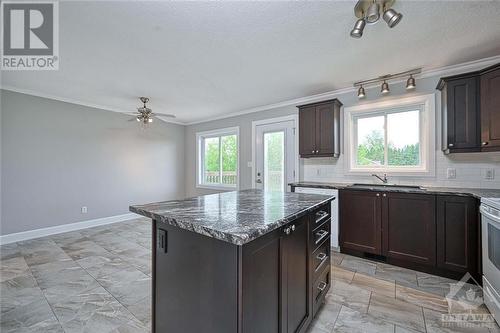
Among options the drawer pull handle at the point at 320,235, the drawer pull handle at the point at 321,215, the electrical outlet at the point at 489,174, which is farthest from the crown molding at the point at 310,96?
the drawer pull handle at the point at 320,235

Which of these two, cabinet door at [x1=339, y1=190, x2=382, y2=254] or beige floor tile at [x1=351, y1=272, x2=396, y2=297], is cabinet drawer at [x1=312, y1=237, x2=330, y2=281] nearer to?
beige floor tile at [x1=351, y1=272, x2=396, y2=297]

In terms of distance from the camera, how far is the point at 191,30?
2.12m

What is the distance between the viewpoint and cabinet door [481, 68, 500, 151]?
234cm

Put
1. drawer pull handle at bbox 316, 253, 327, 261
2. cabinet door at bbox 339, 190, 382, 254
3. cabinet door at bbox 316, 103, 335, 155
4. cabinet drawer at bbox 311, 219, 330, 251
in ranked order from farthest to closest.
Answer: cabinet door at bbox 316, 103, 335, 155 → cabinet door at bbox 339, 190, 382, 254 → drawer pull handle at bbox 316, 253, 327, 261 → cabinet drawer at bbox 311, 219, 330, 251

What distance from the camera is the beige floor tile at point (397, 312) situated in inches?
70.2

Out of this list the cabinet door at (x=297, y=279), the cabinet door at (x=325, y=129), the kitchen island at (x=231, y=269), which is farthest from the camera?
the cabinet door at (x=325, y=129)

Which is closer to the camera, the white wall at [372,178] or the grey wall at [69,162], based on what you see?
the white wall at [372,178]

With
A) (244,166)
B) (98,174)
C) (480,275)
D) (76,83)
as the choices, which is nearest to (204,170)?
(244,166)

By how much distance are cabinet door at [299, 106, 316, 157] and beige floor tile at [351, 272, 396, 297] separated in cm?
194

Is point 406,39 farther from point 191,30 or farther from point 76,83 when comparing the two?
point 76,83

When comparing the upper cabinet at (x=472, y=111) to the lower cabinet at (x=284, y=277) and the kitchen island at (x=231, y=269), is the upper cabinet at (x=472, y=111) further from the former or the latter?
the kitchen island at (x=231, y=269)

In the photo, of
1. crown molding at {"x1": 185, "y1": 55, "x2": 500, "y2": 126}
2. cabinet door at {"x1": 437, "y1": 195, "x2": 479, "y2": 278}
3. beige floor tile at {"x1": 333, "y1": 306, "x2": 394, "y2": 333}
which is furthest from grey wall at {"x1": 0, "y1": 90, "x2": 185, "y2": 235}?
cabinet door at {"x1": 437, "y1": 195, "x2": 479, "y2": 278}

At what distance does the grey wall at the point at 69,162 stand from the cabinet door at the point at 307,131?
3.77m

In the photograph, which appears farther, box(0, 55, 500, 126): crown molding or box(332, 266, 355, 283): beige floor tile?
box(0, 55, 500, 126): crown molding
